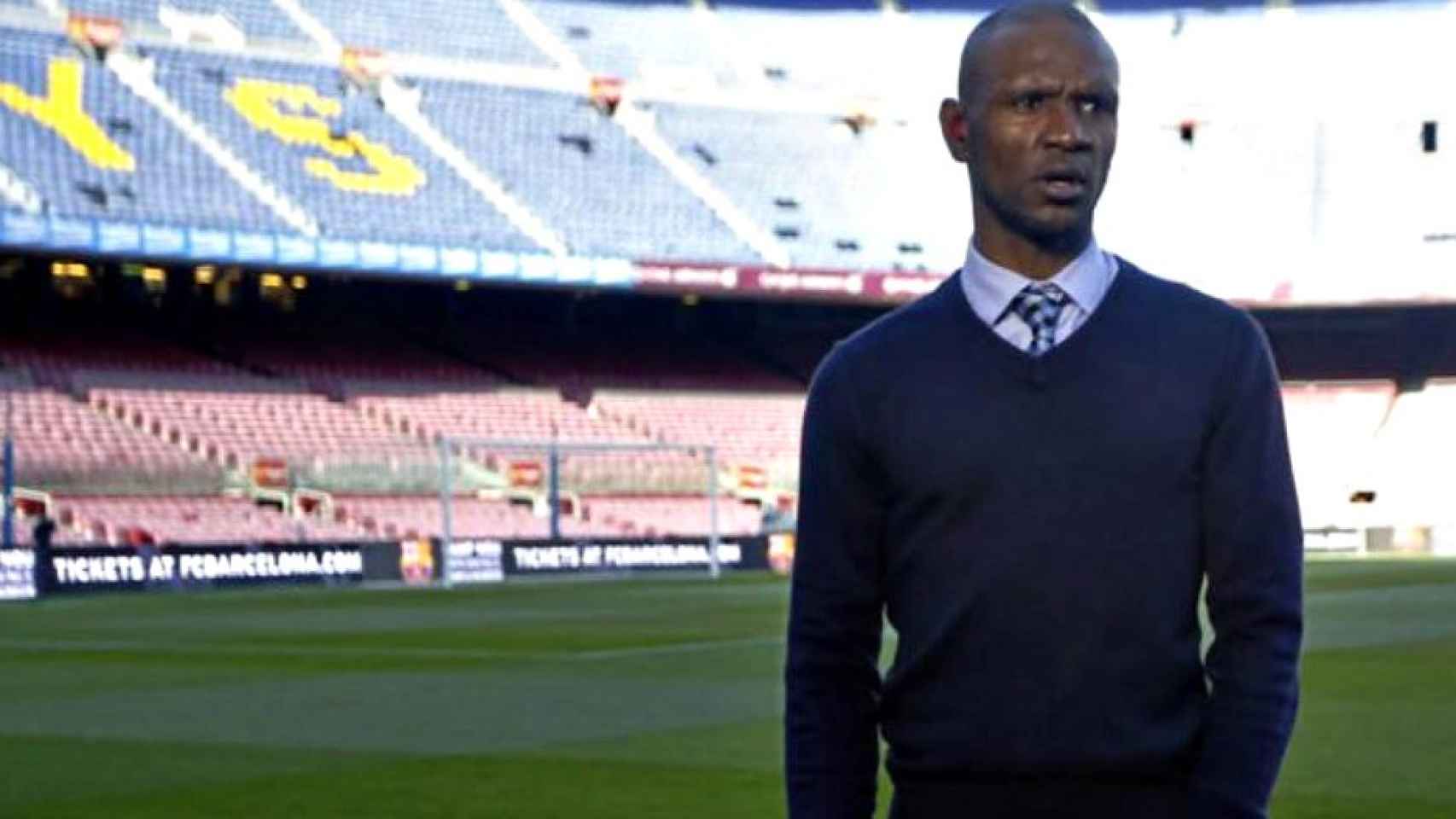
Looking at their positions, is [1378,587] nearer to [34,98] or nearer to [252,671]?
[252,671]

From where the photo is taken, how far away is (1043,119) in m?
4.08

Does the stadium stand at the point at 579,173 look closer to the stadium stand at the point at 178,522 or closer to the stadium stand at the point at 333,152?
the stadium stand at the point at 333,152

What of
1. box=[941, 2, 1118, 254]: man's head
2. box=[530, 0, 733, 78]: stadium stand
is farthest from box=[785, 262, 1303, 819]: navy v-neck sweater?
box=[530, 0, 733, 78]: stadium stand

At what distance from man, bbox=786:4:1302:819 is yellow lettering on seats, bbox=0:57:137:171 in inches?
2249

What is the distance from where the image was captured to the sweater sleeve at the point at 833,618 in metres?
4.23

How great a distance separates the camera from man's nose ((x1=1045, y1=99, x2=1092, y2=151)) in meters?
4.06

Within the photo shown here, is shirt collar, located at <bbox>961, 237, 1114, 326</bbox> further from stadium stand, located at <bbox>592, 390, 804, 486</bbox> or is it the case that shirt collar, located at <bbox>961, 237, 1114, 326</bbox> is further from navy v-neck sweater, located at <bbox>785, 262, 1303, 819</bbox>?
stadium stand, located at <bbox>592, 390, 804, 486</bbox>

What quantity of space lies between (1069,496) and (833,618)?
48 cm

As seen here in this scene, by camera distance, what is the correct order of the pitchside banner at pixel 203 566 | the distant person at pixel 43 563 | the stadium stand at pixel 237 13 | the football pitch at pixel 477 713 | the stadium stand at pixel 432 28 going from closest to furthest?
the football pitch at pixel 477 713
the distant person at pixel 43 563
the pitchside banner at pixel 203 566
the stadium stand at pixel 237 13
the stadium stand at pixel 432 28

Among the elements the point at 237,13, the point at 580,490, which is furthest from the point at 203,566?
the point at 237,13

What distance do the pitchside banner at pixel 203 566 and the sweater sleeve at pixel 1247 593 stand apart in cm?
4173

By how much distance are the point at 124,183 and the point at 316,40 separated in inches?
361

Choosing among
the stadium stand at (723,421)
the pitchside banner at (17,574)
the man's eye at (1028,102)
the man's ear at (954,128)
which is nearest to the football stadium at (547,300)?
the pitchside banner at (17,574)

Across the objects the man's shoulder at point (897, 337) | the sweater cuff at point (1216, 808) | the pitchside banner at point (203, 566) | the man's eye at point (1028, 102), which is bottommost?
the pitchside banner at point (203, 566)
